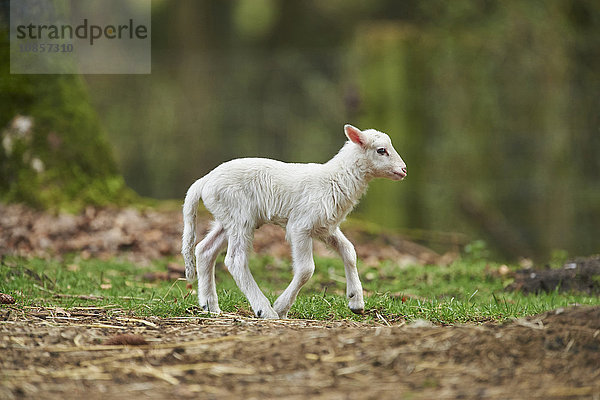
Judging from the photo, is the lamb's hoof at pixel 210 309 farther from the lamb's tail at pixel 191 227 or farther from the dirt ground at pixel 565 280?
the dirt ground at pixel 565 280

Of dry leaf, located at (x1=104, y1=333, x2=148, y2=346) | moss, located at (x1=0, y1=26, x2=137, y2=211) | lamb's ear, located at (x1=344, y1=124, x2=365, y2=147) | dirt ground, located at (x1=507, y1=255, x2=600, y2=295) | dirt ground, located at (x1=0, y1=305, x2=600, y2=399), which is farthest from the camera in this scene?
moss, located at (x1=0, y1=26, x2=137, y2=211)

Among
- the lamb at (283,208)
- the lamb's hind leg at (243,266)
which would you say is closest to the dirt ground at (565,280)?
the lamb at (283,208)

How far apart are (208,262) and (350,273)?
113 centimetres

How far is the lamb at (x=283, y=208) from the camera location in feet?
18.1

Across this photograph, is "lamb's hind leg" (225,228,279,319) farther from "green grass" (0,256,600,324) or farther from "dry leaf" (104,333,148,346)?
"dry leaf" (104,333,148,346)

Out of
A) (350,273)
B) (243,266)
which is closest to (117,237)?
(243,266)

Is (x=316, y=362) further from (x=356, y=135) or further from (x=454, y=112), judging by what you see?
(x=454, y=112)

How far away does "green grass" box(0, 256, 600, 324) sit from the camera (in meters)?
5.73

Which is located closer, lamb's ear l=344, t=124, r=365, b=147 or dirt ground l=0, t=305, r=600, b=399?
dirt ground l=0, t=305, r=600, b=399

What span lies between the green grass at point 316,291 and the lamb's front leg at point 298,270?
9.7 inches

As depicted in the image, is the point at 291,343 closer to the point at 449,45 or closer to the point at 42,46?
the point at 42,46

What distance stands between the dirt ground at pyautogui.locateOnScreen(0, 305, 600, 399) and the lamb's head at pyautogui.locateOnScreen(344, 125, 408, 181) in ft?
5.23

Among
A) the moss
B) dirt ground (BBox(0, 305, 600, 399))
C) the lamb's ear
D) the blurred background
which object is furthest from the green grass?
A: the blurred background

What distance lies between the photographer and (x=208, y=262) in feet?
19.0
